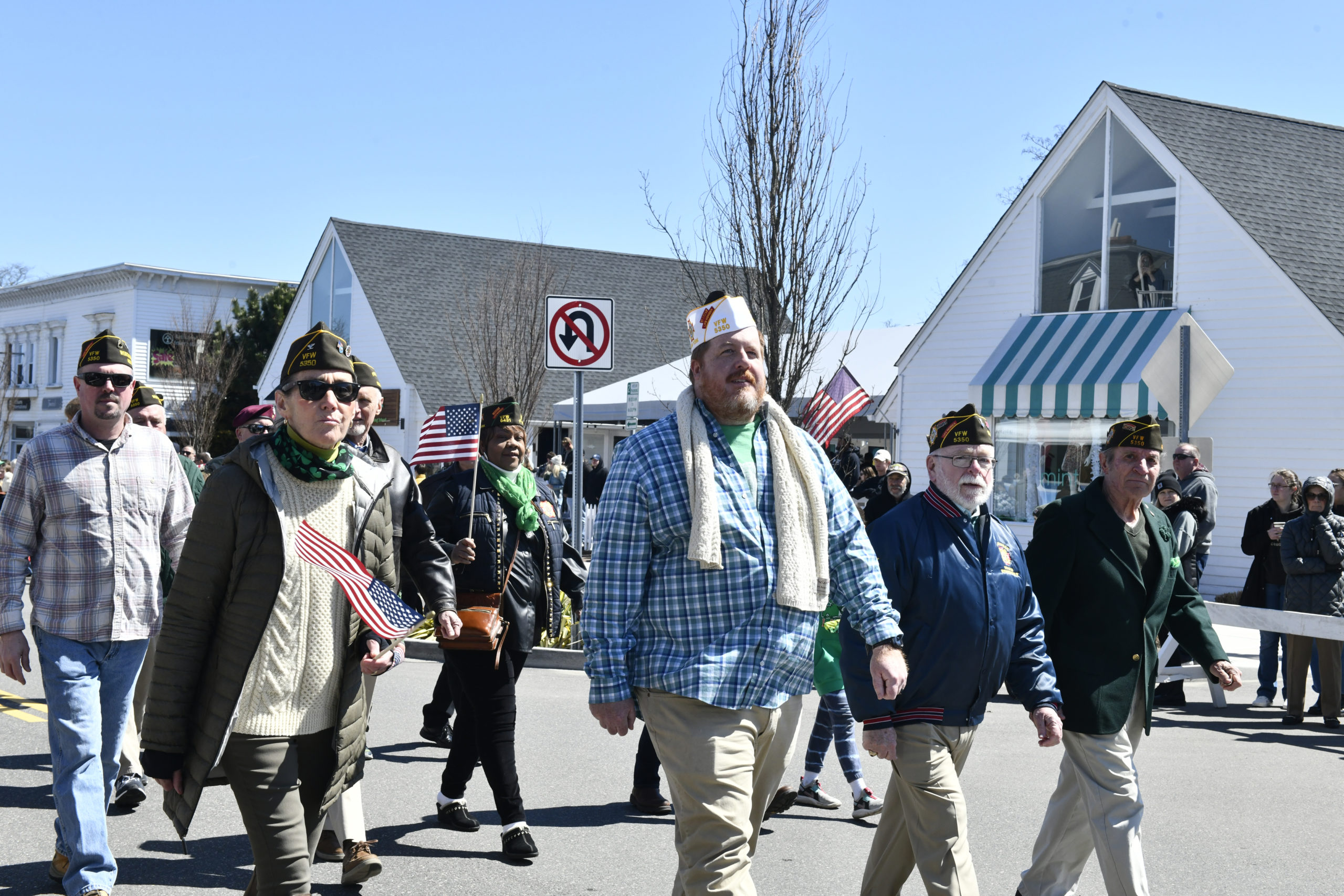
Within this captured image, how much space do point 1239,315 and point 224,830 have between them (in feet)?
52.3

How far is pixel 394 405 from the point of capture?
3625 cm

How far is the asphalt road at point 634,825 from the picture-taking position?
588 centimetres

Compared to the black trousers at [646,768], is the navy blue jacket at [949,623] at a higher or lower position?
higher

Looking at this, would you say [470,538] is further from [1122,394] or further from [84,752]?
[1122,394]

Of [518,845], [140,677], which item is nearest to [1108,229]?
[140,677]

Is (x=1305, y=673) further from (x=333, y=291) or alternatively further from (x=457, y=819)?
(x=333, y=291)

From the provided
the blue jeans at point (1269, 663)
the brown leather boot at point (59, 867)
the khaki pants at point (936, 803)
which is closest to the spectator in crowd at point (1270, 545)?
the blue jeans at point (1269, 663)

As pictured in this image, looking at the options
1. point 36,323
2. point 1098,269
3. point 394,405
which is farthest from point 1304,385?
point 36,323

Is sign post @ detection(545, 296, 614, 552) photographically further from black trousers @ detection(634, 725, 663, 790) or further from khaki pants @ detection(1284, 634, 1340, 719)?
khaki pants @ detection(1284, 634, 1340, 719)

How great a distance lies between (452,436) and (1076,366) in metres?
12.9

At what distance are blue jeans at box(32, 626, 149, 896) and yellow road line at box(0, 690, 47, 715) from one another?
443 cm

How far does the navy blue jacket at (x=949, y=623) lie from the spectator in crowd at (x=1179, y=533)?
588 cm

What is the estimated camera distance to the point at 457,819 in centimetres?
666

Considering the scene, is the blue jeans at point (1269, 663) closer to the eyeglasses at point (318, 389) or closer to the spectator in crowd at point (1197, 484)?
the spectator in crowd at point (1197, 484)
